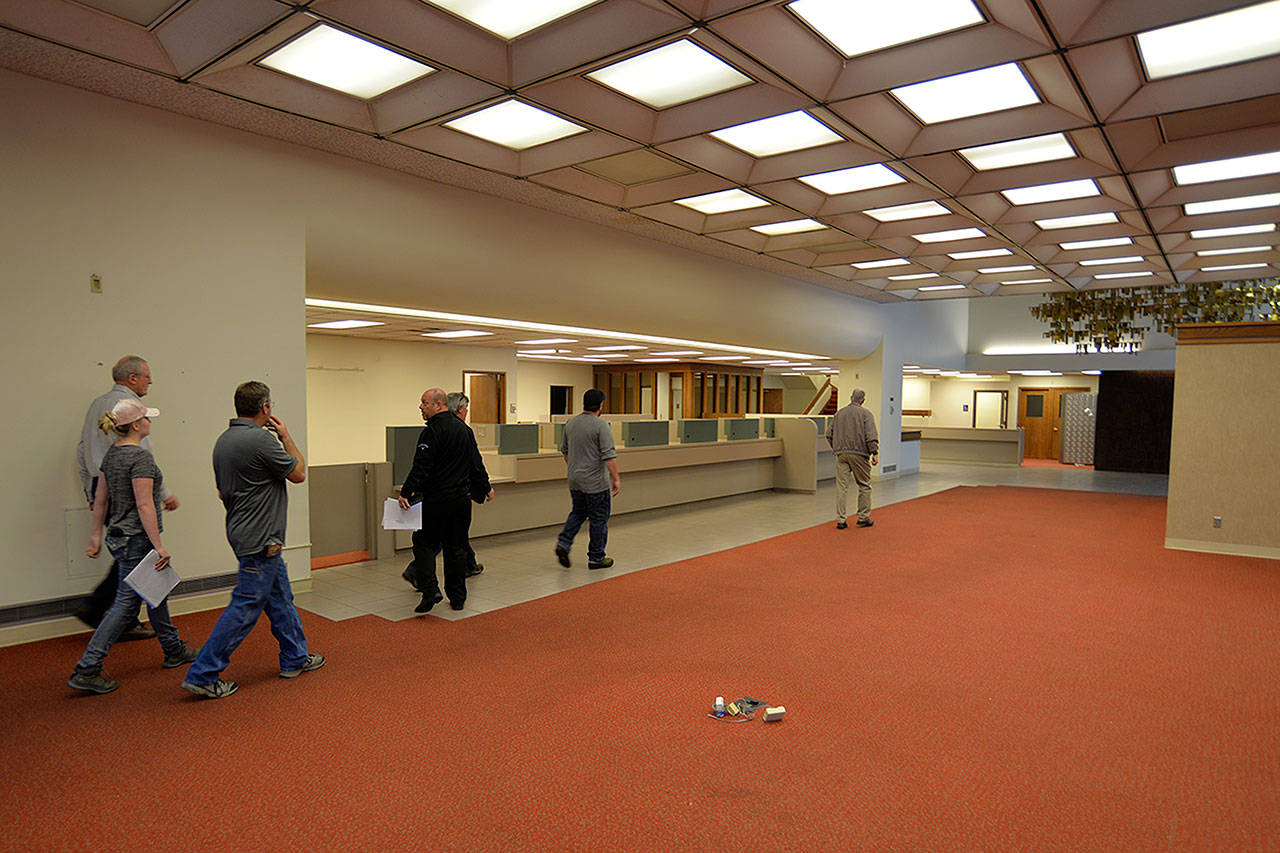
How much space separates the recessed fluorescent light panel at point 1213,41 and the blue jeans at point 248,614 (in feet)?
18.5

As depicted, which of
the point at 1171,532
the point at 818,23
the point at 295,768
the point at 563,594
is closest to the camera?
the point at 295,768

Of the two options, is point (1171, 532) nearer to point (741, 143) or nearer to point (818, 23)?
point (741, 143)

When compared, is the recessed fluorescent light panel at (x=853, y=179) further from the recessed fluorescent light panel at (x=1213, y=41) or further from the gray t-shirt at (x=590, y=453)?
the gray t-shirt at (x=590, y=453)

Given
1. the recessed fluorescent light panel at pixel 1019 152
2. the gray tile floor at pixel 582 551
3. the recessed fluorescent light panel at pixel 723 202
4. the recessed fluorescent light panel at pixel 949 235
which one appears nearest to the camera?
the gray tile floor at pixel 582 551

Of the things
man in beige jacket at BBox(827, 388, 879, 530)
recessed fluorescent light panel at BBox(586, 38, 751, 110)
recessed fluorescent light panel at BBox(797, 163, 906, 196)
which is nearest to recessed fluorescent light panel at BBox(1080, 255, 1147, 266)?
man in beige jacket at BBox(827, 388, 879, 530)

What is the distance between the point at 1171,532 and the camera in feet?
26.7

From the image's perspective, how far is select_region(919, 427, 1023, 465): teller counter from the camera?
19500 millimetres

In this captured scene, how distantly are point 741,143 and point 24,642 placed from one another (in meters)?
6.20

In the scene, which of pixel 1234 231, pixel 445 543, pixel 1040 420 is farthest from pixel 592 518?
pixel 1040 420

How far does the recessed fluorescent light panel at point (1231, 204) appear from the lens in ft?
23.4

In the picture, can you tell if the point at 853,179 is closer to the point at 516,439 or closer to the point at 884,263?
the point at 884,263

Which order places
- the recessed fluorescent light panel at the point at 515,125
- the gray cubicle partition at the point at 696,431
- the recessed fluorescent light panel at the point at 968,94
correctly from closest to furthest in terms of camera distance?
1. the recessed fluorescent light panel at the point at 968,94
2. the recessed fluorescent light panel at the point at 515,125
3. the gray cubicle partition at the point at 696,431

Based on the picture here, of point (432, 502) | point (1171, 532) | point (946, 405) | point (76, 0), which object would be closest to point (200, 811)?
point (432, 502)

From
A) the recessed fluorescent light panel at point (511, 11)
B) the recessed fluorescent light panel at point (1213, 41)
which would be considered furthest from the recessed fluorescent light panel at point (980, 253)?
the recessed fluorescent light panel at point (511, 11)
